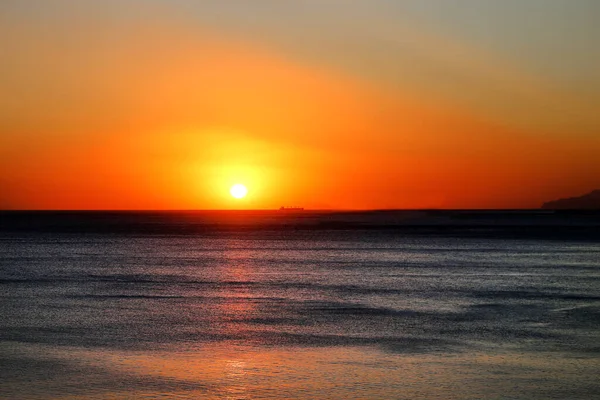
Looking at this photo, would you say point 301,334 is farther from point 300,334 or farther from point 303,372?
point 303,372

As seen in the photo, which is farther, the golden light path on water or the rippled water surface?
the rippled water surface

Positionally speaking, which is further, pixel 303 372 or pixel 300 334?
pixel 300 334

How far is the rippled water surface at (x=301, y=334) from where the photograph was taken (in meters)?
15.4

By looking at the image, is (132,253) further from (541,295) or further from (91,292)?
(541,295)

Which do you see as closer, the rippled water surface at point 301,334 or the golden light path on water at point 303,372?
the golden light path on water at point 303,372

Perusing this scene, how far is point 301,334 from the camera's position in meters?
21.1

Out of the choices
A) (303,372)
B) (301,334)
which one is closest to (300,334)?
(301,334)

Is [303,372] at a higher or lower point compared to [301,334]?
lower

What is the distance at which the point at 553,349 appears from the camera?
19.0 meters

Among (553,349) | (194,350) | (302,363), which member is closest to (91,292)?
(194,350)

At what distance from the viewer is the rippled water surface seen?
50.5 feet

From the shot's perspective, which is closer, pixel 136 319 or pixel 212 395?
pixel 212 395

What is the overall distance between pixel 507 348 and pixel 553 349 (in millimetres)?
1057

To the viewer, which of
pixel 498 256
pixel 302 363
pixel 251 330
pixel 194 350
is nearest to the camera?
pixel 302 363
